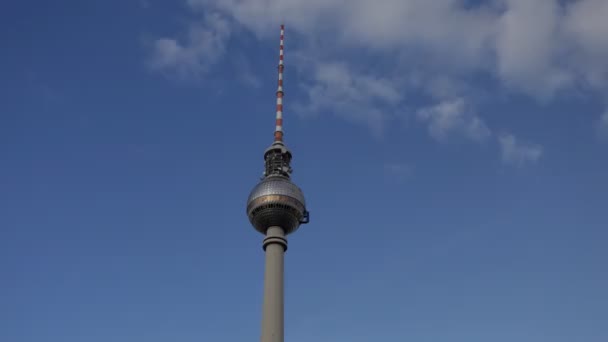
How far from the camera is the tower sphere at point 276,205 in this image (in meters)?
91.4

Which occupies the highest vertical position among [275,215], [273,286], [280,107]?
[280,107]

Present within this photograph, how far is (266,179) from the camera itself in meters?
94.6

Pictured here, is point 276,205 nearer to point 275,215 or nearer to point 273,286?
point 275,215

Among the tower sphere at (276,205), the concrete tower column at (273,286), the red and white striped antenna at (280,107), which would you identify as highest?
the red and white striped antenna at (280,107)

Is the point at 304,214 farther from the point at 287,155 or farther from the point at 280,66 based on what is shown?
the point at 280,66

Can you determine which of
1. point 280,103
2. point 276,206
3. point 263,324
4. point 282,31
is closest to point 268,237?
point 276,206

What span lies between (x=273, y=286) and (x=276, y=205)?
32.2 ft

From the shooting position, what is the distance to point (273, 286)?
8725cm

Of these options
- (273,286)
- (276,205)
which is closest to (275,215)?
(276,205)

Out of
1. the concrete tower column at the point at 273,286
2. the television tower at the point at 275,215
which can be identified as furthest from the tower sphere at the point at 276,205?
the concrete tower column at the point at 273,286

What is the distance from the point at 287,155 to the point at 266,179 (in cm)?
558

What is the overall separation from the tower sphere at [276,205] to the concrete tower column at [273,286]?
1.19m

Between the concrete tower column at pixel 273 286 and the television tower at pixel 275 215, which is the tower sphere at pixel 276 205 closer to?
the television tower at pixel 275 215

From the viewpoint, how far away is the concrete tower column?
83.8 metres
